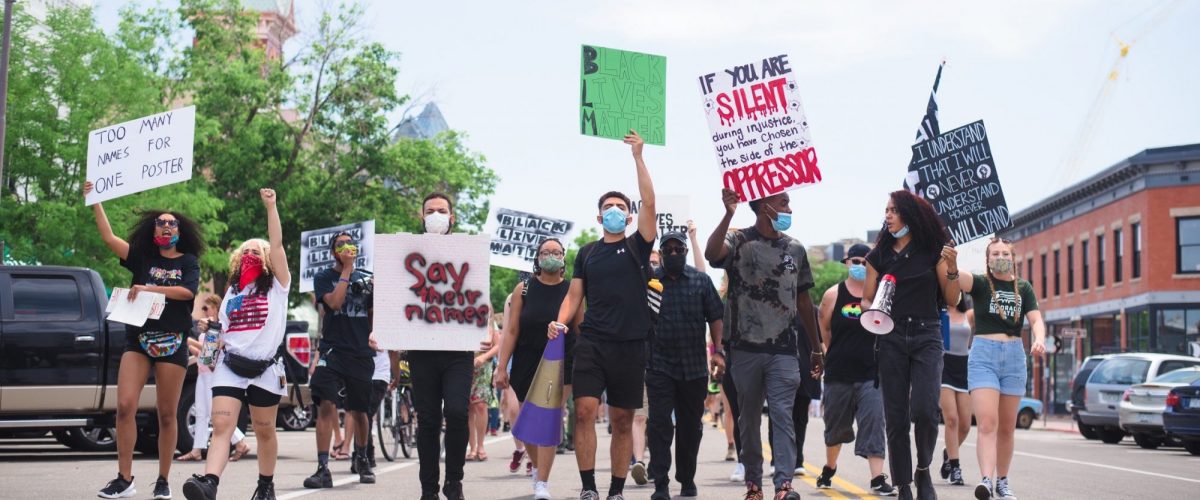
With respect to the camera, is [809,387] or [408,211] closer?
[809,387]

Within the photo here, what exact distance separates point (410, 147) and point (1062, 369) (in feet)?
85.3

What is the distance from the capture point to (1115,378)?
27281mm

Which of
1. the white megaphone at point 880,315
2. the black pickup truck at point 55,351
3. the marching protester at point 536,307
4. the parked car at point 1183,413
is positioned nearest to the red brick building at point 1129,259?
the parked car at point 1183,413

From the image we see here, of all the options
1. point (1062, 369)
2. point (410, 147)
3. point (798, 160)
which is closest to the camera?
point (798, 160)

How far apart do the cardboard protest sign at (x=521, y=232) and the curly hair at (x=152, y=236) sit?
8873mm

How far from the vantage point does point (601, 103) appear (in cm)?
1184

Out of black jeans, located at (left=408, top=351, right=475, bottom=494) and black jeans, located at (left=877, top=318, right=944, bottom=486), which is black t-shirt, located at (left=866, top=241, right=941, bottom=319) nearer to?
black jeans, located at (left=877, top=318, right=944, bottom=486)

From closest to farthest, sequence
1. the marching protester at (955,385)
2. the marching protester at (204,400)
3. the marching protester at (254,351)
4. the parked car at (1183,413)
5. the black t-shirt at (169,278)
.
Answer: the marching protester at (254,351) < the black t-shirt at (169,278) < the marching protester at (955,385) < the marching protester at (204,400) < the parked car at (1183,413)

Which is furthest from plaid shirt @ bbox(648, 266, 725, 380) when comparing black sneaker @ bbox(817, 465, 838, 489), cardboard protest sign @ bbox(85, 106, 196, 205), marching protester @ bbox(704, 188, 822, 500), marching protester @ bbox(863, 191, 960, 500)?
cardboard protest sign @ bbox(85, 106, 196, 205)

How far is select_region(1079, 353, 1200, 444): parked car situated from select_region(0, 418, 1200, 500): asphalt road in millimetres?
6942

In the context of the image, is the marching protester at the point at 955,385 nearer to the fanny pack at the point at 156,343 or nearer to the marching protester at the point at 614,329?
the marching protester at the point at 614,329

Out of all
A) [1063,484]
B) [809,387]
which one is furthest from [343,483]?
[1063,484]

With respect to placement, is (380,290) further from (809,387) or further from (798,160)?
(809,387)

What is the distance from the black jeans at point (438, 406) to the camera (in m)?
9.69
